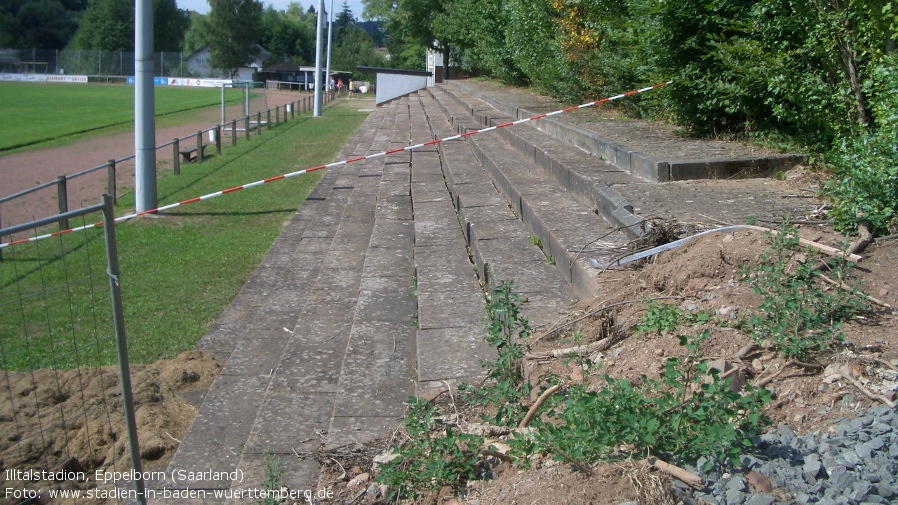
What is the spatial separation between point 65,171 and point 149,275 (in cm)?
1184

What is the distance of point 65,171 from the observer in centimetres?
1844

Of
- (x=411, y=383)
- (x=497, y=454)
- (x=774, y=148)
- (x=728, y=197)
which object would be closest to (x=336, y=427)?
(x=411, y=383)

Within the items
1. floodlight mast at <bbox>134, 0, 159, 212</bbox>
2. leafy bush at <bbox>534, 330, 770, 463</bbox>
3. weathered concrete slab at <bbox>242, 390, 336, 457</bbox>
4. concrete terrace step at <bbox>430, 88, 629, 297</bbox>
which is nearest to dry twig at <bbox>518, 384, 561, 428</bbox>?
leafy bush at <bbox>534, 330, 770, 463</bbox>

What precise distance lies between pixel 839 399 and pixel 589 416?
1.07 meters

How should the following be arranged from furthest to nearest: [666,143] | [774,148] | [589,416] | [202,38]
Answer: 1. [202,38]
2. [666,143]
3. [774,148]
4. [589,416]

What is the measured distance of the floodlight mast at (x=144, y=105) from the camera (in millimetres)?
11445

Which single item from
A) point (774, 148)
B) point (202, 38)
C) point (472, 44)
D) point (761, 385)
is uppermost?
point (202, 38)

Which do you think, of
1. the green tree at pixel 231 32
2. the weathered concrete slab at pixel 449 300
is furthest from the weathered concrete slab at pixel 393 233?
the green tree at pixel 231 32

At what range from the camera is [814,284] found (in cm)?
395

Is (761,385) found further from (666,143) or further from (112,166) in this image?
(112,166)

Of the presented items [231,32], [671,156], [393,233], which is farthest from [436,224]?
[231,32]

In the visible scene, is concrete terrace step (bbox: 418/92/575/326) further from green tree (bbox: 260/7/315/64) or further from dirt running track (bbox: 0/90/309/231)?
green tree (bbox: 260/7/315/64)

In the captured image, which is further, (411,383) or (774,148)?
(774,148)

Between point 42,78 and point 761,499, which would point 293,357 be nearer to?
point 761,499
